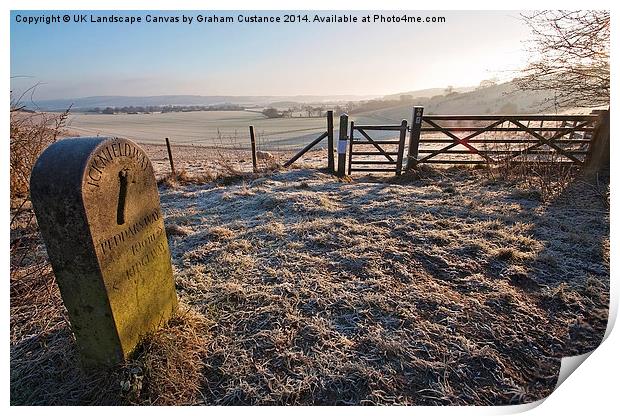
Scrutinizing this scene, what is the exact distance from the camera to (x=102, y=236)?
5.38ft

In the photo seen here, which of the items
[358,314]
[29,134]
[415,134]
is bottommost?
[358,314]

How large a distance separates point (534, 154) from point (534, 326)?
19.1 ft

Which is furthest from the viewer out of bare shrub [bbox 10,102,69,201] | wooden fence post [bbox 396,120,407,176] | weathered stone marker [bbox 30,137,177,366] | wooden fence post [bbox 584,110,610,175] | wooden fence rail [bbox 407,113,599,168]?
wooden fence post [bbox 396,120,407,176]

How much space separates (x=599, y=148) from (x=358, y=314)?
272 inches

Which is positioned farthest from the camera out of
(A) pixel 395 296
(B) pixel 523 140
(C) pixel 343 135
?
(C) pixel 343 135

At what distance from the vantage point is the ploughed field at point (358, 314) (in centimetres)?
197

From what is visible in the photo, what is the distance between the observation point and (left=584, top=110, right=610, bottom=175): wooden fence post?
606cm

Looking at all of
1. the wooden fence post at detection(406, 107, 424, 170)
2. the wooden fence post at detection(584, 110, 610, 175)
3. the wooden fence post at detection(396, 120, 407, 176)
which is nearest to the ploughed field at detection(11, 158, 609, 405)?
the wooden fence post at detection(584, 110, 610, 175)

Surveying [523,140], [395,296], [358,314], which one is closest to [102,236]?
[358,314]

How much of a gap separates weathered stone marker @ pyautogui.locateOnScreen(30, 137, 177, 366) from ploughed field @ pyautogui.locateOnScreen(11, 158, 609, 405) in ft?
0.92

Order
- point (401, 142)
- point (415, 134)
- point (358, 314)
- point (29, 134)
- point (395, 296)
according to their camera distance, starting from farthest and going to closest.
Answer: point (401, 142), point (415, 134), point (29, 134), point (395, 296), point (358, 314)

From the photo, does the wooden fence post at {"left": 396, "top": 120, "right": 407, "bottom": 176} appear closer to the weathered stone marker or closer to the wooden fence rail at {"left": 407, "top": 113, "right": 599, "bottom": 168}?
the wooden fence rail at {"left": 407, "top": 113, "right": 599, "bottom": 168}

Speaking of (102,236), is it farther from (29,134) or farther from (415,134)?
(415,134)

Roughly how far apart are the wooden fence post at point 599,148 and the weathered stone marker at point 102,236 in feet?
25.8
